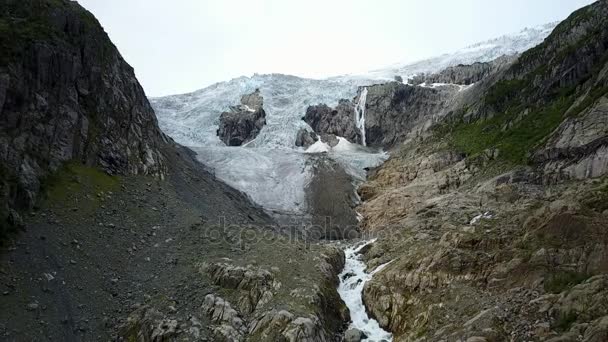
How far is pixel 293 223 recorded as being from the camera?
1655 inches

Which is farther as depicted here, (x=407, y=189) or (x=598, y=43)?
(x=407, y=189)

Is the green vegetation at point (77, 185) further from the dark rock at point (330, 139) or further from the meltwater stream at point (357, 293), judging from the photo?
the dark rock at point (330, 139)

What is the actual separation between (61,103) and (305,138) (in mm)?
50307

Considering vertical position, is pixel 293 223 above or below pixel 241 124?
below

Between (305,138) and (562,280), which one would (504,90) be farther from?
(305,138)

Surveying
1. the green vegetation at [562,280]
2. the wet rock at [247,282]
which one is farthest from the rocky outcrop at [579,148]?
the wet rock at [247,282]

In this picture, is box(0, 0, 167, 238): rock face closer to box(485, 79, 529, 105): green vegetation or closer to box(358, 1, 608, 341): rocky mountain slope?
box(358, 1, 608, 341): rocky mountain slope

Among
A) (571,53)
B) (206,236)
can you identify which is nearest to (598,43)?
(571,53)

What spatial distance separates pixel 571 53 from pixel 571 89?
5.45 metres

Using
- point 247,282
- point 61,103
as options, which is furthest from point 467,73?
point 247,282

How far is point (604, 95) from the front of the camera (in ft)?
87.7

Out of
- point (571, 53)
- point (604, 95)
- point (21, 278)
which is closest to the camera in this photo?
point (21, 278)

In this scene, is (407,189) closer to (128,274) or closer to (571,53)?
(571,53)

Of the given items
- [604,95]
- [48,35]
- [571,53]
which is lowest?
[604,95]
